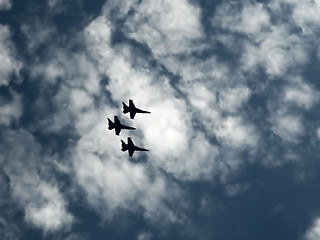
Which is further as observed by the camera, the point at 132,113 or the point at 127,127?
the point at 127,127

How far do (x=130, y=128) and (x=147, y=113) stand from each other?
602 cm

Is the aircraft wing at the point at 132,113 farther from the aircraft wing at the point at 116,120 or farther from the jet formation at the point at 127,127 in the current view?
the aircraft wing at the point at 116,120

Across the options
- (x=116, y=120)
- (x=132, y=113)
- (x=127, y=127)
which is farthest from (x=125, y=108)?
(x=127, y=127)

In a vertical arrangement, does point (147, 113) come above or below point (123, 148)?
above

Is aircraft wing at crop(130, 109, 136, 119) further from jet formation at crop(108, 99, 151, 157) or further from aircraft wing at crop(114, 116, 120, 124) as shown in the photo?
aircraft wing at crop(114, 116, 120, 124)

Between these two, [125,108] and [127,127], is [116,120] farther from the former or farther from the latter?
[125,108]

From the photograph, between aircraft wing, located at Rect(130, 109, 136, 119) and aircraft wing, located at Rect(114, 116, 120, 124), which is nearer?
aircraft wing, located at Rect(130, 109, 136, 119)

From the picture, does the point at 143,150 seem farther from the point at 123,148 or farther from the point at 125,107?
the point at 125,107

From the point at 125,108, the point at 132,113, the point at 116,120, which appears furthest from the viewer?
the point at 116,120

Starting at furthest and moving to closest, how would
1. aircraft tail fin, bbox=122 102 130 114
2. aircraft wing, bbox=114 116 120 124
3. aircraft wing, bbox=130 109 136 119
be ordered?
1. aircraft wing, bbox=114 116 120 124
2. aircraft wing, bbox=130 109 136 119
3. aircraft tail fin, bbox=122 102 130 114

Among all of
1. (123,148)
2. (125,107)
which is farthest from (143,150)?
(125,107)

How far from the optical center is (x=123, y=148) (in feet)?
368

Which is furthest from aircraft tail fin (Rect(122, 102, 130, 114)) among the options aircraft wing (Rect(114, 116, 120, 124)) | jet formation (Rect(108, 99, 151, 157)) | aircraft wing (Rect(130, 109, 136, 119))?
aircraft wing (Rect(114, 116, 120, 124))

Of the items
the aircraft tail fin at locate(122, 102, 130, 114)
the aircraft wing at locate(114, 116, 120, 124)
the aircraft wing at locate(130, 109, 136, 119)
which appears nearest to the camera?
the aircraft tail fin at locate(122, 102, 130, 114)
